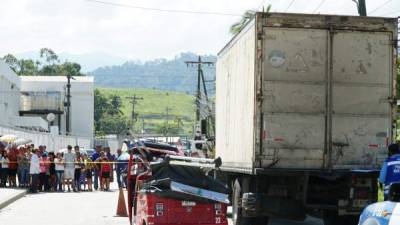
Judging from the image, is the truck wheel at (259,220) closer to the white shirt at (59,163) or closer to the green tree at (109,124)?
the white shirt at (59,163)

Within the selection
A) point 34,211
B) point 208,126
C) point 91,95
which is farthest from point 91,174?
point 91,95

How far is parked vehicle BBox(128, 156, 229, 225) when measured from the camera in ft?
37.5

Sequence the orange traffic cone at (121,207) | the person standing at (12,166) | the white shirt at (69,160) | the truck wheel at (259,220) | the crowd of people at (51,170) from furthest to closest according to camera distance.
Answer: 1. the white shirt at (69,160)
2. the person standing at (12,166)
3. the crowd of people at (51,170)
4. the orange traffic cone at (121,207)
5. the truck wheel at (259,220)

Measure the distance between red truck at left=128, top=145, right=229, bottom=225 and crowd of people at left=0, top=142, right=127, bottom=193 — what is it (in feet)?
51.5

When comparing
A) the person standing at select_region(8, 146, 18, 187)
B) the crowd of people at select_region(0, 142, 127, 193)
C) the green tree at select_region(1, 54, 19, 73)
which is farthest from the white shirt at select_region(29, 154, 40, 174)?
the green tree at select_region(1, 54, 19, 73)

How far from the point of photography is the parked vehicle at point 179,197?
11430 millimetres

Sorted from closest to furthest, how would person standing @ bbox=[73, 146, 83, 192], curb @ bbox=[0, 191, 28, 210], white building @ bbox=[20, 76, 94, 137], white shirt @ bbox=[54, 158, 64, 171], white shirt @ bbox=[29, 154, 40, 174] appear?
curb @ bbox=[0, 191, 28, 210]
white shirt @ bbox=[29, 154, 40, 174]
white shirt @ bbox=[54, 158, 64, 171]
person standing @ bbox=[73, 146, 83, 192]
white building @ bbox=[20, 76, 94, 137]

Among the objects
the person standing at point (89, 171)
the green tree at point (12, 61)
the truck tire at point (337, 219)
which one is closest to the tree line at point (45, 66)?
the green tree at point (12, 61)

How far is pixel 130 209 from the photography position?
13.8 meters

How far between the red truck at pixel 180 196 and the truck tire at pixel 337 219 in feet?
9.24

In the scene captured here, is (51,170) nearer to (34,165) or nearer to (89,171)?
(34,165)

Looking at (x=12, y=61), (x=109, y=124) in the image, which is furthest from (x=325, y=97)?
(x=109, y=124)

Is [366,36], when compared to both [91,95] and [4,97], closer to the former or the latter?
[4,97]

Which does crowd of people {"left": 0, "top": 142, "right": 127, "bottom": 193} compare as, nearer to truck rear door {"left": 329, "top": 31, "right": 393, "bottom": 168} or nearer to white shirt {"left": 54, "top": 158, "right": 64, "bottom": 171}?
white shirt {"left": 54, "top": 158, "right": 64, "bottom": 171}
